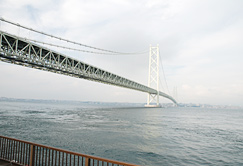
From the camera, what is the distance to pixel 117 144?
1144cm

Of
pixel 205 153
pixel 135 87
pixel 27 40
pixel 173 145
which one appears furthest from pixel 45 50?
pixel 135 87

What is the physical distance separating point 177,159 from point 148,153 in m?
1.68

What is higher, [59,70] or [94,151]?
[59,70]

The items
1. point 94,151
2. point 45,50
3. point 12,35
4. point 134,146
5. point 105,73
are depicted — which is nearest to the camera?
point 94,151

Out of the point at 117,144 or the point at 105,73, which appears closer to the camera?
the point at 117,144

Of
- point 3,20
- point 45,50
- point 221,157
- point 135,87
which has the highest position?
point 3,20

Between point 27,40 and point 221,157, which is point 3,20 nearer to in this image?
point 27,40

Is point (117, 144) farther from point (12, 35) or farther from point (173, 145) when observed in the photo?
point (12, 35)

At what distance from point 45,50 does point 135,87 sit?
42.3m

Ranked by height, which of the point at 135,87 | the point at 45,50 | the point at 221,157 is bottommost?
the point at 221,157

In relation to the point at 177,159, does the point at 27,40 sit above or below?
above

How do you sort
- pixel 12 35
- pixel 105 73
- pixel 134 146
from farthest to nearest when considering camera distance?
pixel 105 73, pixel 12 35, pixel 134 146

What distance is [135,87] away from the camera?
67.6 metres

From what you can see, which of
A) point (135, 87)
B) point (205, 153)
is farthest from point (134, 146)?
point (135, 87)
